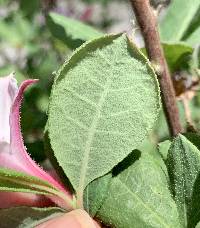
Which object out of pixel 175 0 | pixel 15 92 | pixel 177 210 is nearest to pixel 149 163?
pixel 177 210

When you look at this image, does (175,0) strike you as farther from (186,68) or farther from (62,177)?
(62,177)

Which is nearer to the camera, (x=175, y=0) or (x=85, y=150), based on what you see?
(x=85, y=150)

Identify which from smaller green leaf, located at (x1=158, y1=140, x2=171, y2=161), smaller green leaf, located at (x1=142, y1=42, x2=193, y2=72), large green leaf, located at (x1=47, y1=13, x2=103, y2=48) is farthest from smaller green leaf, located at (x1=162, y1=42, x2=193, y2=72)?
smaller green leaf, located at (x1=158, y1=140, x2=171, y2=161)

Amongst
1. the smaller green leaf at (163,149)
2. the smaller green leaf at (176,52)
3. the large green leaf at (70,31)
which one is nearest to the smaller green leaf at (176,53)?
the smaller green leaf at (176,52)

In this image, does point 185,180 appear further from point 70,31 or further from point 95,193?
point 70,31

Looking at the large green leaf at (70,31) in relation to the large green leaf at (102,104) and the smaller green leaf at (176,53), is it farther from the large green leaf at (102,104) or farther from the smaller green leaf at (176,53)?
the large green leaf at (102,104)

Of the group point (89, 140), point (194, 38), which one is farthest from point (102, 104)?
point (194, 38)
